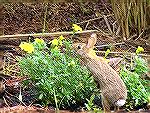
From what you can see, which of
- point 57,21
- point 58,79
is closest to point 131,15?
point 57,21

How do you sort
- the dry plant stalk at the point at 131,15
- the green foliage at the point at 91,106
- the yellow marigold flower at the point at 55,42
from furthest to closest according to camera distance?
the dry plant stalk at the point at 131,15, the yellow marigold flower at the point at 55,42, the green foliage at the point at 91,106

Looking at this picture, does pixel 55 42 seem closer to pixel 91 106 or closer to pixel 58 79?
pixel 58 79

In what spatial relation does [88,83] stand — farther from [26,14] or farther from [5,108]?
[26,14]

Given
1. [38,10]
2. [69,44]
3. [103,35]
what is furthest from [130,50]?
[38,10]

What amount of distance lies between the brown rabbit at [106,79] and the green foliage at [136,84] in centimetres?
6

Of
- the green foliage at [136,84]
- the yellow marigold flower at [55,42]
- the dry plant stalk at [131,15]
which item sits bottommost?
the green foliage at [136,84]

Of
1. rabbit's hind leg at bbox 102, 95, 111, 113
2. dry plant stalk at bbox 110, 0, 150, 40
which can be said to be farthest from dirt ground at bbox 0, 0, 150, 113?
rabbit's hind leg at bbox 102, 95, 111, 113

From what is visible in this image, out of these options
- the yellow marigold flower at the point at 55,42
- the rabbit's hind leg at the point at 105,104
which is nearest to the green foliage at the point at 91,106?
the rabbit's hind leg at the point at 105,104

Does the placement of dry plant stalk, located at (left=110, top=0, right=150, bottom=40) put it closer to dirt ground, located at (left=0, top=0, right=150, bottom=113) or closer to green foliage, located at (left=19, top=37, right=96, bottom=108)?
dirt ground, located at (left=0, top=0, right=150, bottom=113)

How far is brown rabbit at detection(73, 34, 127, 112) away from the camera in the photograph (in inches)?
64.7

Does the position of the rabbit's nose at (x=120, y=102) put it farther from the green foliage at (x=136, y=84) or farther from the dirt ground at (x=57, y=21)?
the dirt ground at (x=57, y=21)

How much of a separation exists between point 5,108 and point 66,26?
1.46 feet

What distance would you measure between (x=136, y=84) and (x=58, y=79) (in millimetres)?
262

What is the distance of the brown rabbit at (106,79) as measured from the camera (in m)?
1.64
